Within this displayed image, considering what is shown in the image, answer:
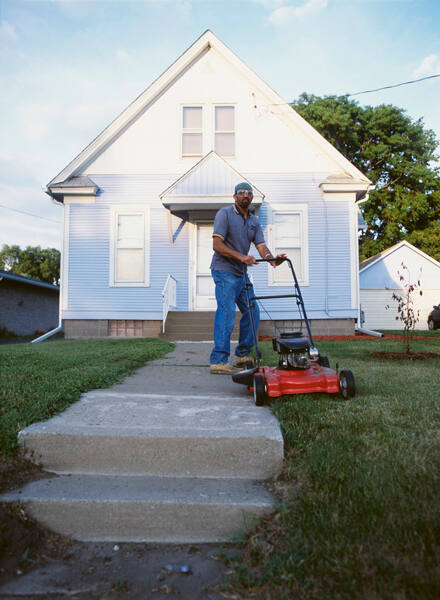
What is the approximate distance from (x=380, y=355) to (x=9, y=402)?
4.59m

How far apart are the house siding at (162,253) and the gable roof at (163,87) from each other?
611mm

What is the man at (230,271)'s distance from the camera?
13.7ft

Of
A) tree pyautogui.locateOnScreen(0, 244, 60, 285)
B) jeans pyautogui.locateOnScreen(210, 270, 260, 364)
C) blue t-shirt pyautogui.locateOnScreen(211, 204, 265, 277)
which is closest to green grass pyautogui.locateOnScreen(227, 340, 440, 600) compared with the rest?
jeans pyautogui.locateOnScreen(210, 270, 260, 364)

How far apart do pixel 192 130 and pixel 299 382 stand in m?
9.48

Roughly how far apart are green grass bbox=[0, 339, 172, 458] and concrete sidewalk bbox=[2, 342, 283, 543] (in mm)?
105

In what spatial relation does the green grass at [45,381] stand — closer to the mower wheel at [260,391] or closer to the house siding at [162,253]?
the mower wheel at [260,391]

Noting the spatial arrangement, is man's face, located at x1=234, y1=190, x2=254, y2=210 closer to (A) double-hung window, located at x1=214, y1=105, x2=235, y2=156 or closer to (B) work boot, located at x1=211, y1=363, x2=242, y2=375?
(B) work boot, located at x1=211, y1=363, x2=242, y2=375

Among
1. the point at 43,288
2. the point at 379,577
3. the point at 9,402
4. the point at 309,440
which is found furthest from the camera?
the point at 43,288

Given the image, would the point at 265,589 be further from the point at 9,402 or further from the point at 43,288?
the point at 43,288

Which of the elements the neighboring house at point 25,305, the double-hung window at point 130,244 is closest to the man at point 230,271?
the double-hung window at point 130,244

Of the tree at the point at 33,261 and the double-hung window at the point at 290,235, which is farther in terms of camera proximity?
the tree at the point at 33,261

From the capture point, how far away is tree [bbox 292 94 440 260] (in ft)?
87.5

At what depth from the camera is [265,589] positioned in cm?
145

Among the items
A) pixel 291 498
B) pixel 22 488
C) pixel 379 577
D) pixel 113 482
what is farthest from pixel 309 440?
pixel 22 488
